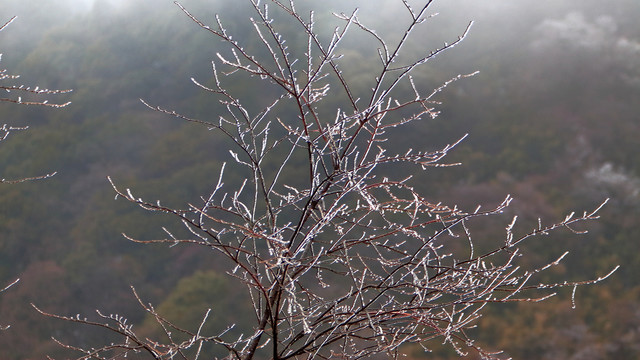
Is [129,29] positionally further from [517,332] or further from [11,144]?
[517,332]

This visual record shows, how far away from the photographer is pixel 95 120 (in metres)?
8.66

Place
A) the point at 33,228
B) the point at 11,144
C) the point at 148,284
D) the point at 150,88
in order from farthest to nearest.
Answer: the point at 150,88 → the point at 11,144 → the point at 33,228 → the point at 148,284

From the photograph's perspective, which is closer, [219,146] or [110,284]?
[110,284]

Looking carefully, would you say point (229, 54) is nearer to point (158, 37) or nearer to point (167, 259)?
point (158, 37)

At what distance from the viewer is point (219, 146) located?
7969 mm

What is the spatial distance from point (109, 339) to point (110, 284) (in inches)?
31.9

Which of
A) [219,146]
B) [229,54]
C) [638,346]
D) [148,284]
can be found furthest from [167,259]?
[638,346]

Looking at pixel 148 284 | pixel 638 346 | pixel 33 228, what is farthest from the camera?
pixel 33 228

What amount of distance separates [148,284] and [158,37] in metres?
3.72

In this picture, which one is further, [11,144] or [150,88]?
[150,88]

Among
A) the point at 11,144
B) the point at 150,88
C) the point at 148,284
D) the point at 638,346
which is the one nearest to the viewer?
the point at 638,346

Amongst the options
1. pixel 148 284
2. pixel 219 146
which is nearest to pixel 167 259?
pixel 148 284

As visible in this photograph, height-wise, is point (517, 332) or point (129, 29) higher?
point (129, 29)

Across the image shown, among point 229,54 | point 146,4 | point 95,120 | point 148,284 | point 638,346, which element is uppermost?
point 146,4
